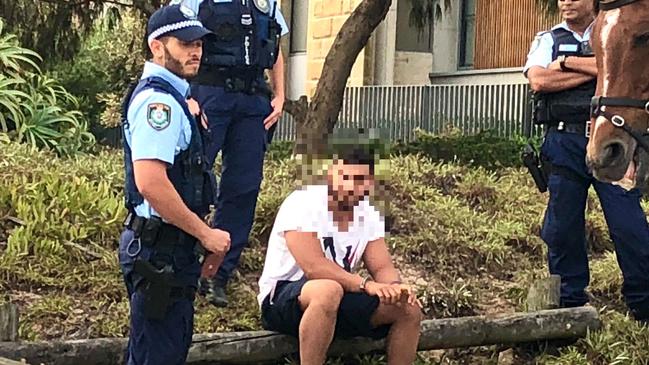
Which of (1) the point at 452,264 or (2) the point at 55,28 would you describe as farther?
(2) the point at 55,28

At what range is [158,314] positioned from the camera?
15.0 feet

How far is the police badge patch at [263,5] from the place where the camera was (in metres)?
6.20

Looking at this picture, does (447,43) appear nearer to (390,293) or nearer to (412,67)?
A: (412,67)

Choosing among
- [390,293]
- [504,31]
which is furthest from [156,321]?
[504,31]

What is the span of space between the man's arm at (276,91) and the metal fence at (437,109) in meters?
7.43

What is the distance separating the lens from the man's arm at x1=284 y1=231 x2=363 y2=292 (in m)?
5.23

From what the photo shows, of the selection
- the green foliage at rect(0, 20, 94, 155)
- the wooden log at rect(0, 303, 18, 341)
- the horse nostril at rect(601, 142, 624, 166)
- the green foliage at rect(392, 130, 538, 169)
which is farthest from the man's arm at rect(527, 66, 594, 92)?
the green foliage at rect(0, 20, 94, 155)

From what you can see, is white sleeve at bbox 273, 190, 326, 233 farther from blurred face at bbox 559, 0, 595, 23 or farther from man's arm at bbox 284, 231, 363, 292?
blurred face at bbox 559, 0, 595, 23

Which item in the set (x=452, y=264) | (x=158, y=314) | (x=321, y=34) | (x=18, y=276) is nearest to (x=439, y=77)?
(x=321, y=34)

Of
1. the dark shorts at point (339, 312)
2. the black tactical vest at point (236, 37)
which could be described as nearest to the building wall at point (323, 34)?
the black tactical vest at point (236, 37)

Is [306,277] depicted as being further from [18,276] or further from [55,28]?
[55,28]

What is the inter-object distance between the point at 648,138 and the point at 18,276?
339cm

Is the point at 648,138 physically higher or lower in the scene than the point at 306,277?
higher

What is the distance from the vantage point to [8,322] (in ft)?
17.4
